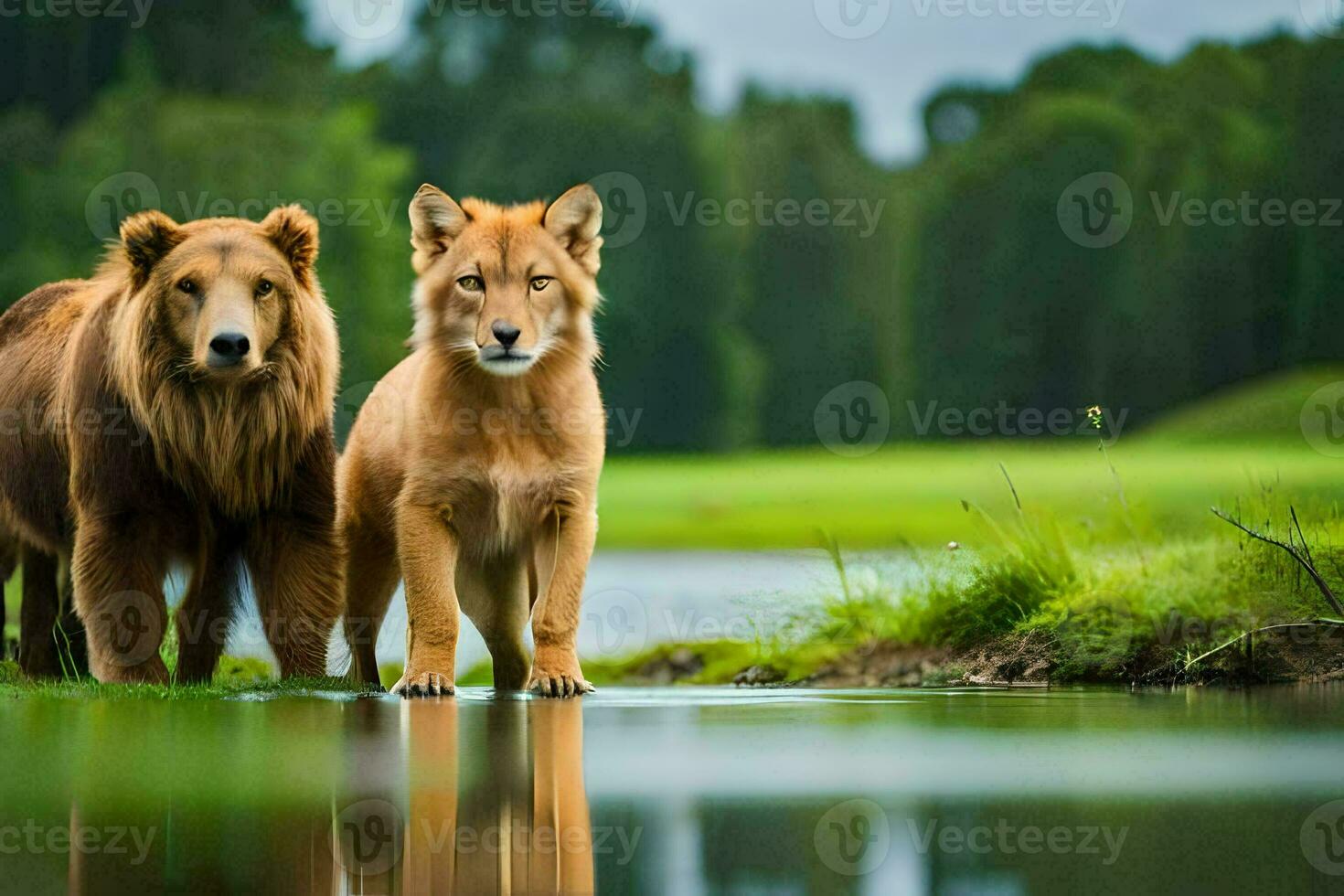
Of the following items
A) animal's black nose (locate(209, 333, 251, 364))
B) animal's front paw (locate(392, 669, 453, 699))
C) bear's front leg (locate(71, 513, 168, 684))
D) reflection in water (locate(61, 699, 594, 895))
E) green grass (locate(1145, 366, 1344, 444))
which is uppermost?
green grass (locate(1145, 366, 1344, 444))

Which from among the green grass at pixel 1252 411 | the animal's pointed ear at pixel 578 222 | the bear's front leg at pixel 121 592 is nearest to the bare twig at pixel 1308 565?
the animal's pointed ear at pixel 578 222

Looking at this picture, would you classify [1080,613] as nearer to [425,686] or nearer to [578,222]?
[578,222]

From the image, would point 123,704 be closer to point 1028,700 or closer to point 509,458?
point 509,458

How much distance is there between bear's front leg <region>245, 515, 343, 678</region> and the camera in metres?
7.45

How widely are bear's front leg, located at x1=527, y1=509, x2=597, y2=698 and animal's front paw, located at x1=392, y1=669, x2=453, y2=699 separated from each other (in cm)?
36

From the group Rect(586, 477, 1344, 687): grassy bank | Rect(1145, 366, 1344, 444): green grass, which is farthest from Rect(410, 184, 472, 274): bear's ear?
Rect(1145, 366, 1344, 444): green grass

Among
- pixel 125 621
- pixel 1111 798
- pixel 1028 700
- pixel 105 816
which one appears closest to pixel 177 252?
pixel 125 621

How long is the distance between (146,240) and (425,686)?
2250 millimetres

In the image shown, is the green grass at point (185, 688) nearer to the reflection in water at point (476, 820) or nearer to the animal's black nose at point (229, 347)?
the animal's black nose at point (229, 347)

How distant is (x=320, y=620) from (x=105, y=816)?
3264 millimetres

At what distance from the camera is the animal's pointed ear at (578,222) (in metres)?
7.34

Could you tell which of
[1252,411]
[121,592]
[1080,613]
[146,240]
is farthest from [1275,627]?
[1252,411]

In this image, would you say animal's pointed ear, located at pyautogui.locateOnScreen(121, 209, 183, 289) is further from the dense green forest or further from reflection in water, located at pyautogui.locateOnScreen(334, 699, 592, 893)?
the dense green forest

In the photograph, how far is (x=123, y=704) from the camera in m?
6.75
